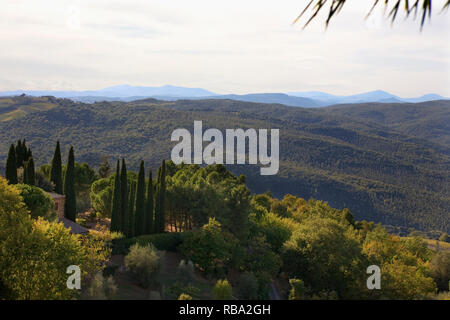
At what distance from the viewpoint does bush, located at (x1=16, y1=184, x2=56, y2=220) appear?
91.6 feet

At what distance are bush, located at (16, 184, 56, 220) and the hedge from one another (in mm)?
4942

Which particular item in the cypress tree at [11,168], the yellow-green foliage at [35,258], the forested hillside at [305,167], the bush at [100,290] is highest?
the cypress tree at [11,168]

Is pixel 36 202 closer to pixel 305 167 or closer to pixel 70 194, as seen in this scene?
pixel 70 194

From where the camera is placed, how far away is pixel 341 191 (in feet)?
505

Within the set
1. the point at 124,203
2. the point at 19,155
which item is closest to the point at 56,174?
the point at 19,155

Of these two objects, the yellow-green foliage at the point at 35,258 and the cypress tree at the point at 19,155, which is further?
the cypress tree at the point at 19,155

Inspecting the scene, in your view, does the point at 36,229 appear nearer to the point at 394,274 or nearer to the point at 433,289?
the point at 394,274

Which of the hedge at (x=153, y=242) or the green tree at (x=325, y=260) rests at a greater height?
the hedge at (x=153, y=242)

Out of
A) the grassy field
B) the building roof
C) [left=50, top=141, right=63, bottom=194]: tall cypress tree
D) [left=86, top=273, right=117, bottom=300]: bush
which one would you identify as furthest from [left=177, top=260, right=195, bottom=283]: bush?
[left=50, top=141, right=63, bottom=194]: tall cypress tree

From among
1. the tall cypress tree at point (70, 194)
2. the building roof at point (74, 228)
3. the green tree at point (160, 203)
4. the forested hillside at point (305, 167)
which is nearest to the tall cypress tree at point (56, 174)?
the tall cypress tree at point (70, 194)

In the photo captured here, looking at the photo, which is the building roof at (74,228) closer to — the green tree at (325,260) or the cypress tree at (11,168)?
the cypress tree at (11,168)

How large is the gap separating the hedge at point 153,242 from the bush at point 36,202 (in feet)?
16.2

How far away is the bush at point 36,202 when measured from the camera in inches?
1099

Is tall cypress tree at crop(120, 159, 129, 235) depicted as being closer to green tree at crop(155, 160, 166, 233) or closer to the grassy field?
green tree at crop(155, 160, 166, 233)
